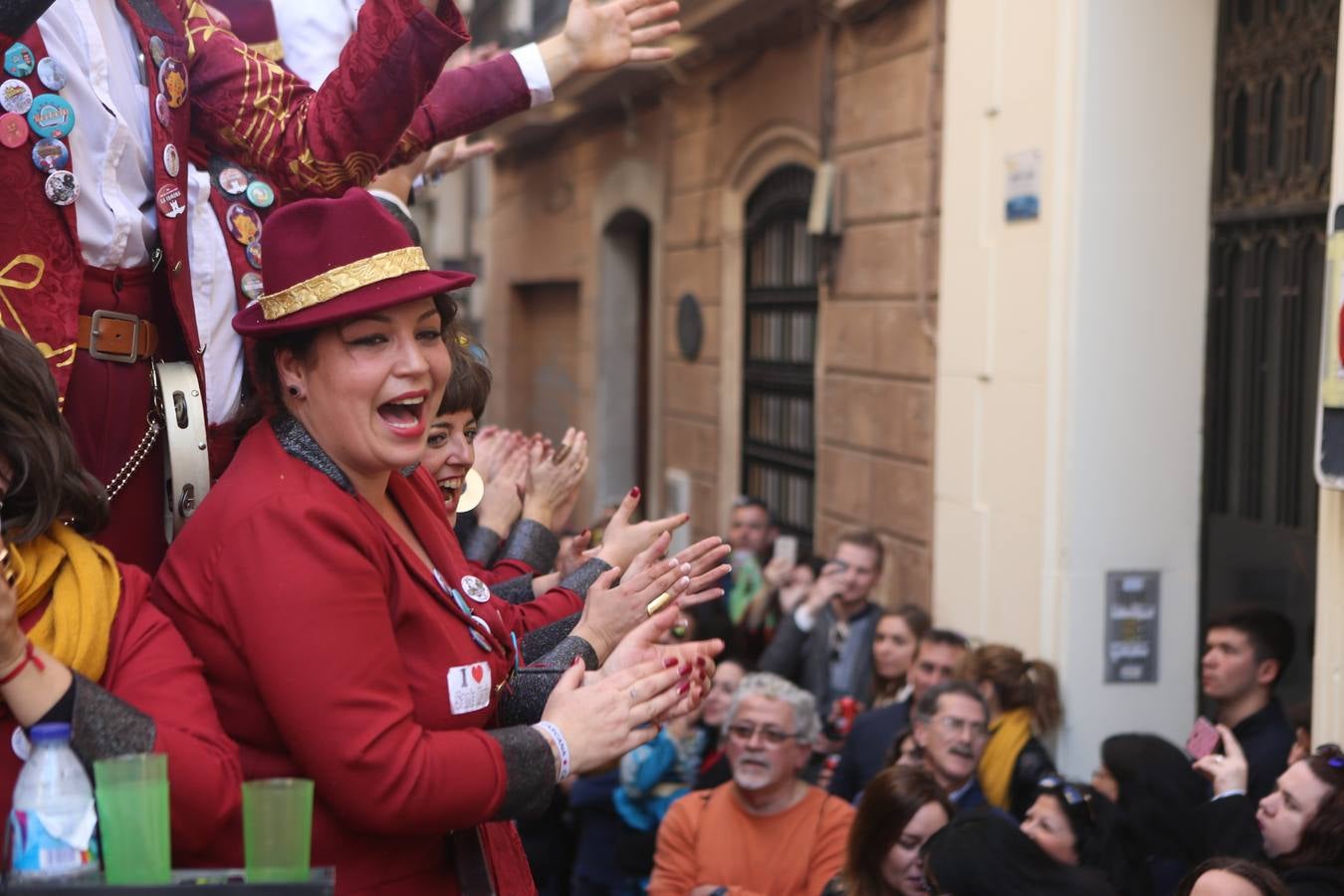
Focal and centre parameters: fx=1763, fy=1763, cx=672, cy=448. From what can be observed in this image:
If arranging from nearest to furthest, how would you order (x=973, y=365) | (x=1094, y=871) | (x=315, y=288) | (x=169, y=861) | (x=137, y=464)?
(x=169, y=861), (x=315, y=288), (x=137, y=464), (x=1094, y=871), (x=973, y=365)

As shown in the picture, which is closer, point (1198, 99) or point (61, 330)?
point (61, 330)

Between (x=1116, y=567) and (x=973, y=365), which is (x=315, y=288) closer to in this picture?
(x=1116, y=567)

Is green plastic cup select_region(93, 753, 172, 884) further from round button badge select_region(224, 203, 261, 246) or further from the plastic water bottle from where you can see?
round button badge select_region(224, 203, 261, 246)

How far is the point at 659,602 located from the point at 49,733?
101 centimetres

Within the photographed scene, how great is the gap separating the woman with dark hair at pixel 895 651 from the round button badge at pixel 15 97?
15.3 ft

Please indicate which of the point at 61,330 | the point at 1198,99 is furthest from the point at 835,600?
the point at 61,330

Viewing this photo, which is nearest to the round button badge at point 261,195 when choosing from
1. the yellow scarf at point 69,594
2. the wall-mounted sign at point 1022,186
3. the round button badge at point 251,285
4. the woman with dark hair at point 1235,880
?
the round button badge at point 251,285

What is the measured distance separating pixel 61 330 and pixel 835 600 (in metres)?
5.05

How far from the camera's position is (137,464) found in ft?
8.63

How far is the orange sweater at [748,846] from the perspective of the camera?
16.8 ft

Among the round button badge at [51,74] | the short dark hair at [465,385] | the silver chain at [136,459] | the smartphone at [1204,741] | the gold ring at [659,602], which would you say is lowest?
the smartphone at [1204,741]

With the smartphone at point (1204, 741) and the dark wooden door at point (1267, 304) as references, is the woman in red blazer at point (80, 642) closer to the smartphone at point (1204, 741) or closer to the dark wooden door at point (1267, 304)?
the smartphone at point (1204, 741)

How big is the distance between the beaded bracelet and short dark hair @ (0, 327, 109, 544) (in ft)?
0.58

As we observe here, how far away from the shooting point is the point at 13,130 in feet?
7.90
